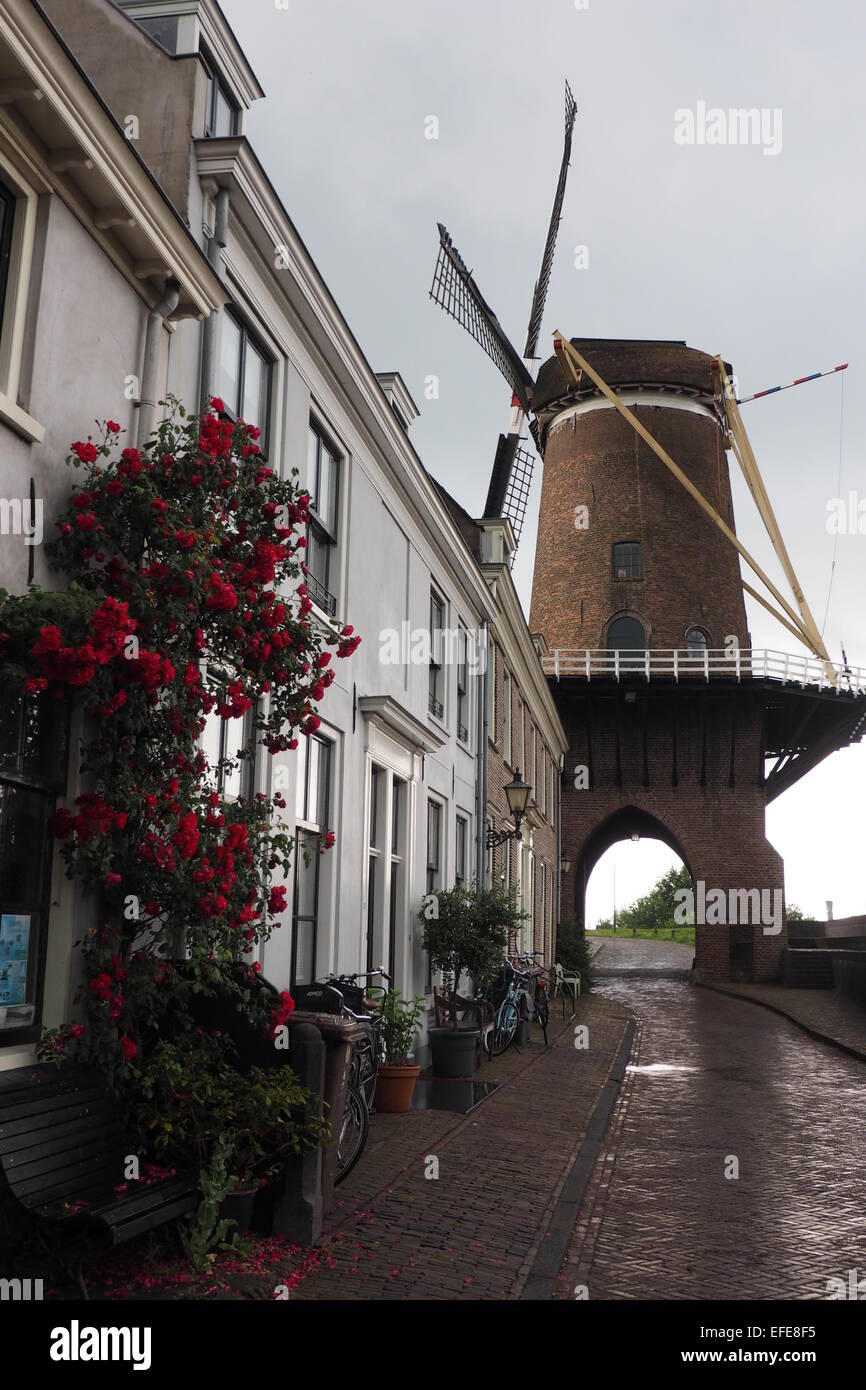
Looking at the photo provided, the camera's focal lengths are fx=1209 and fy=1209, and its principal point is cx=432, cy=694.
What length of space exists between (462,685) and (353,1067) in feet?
34.7

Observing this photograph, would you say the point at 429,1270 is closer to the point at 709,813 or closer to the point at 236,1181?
the point at 236,1181

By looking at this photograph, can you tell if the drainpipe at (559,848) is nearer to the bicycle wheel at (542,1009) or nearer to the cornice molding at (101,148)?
the bicycle wheel at (542,1009)

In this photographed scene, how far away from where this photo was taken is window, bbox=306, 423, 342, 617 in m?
10.1

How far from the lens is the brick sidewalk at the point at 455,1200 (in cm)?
535

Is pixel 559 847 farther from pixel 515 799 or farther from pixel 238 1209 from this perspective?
pixel 238 1209

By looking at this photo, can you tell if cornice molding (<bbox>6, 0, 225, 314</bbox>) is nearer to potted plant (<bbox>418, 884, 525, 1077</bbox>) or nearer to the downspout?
potted plant (<bbox>418, 884, 525, 1077</bbox>)

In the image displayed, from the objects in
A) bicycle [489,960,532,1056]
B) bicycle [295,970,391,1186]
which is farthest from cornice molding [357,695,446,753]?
bicycle [489,960,532,1056]

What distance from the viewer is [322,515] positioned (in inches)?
412

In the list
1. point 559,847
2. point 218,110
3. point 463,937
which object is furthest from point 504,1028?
point 559,847

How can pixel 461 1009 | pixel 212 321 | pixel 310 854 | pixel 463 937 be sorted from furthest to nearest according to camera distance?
1. pixel 461 1009
2. pixel 463 937
3. pixel 310 854
4. pixel 212 321

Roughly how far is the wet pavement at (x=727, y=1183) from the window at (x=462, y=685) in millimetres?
4987

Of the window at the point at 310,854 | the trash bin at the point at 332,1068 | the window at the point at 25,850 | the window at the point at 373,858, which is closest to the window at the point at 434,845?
the window at the point at 373,858
